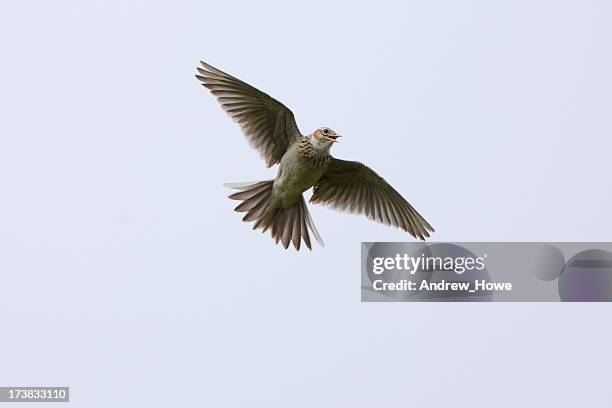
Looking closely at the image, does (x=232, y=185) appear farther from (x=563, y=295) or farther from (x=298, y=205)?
(x=563, y=295)

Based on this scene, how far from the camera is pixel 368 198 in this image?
1533 cm

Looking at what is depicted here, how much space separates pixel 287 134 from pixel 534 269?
13.2ft

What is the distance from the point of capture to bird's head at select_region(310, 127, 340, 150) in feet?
45.8

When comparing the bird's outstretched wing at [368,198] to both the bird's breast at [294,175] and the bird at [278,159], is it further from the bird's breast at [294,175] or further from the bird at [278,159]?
the bird's breast at [294,175]

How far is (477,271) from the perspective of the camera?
54.0 ft

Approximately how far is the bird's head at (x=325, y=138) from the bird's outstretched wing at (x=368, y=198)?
893 mm

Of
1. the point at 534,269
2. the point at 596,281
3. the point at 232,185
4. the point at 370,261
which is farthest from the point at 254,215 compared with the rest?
the point at 596,281

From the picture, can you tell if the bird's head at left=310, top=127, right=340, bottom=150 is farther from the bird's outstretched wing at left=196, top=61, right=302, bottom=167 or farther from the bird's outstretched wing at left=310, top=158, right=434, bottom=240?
the bird's outstretched wing at left=310, top=158, right=434, bottom=240

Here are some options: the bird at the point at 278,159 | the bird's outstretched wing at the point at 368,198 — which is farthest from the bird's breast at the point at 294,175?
the bird's outstretched wing at the point at 368,198

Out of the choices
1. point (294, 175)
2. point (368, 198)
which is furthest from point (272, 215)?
point (368, 198)

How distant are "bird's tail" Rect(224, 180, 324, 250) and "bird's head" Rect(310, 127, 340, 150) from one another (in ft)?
2.39

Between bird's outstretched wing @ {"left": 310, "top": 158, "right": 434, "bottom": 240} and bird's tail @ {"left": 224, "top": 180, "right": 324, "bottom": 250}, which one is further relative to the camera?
bird's outstretched wing @ {"left": 310, "top": 158, "right": 434, "bottom": 240}

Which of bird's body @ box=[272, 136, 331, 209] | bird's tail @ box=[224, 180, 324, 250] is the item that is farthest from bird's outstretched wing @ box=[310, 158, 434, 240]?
bird's body @ box=[272, 136, 331, 209]

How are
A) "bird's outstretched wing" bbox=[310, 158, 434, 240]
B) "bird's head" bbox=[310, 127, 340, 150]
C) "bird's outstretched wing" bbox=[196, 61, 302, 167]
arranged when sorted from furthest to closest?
"bird's outstretched wing" bbox=[310, 158, 434, 240] < "bird's outstretched wing" bbox=[196, 61, 302, 167] < "bird's head" bbox=[310, 127, 340, 150]
